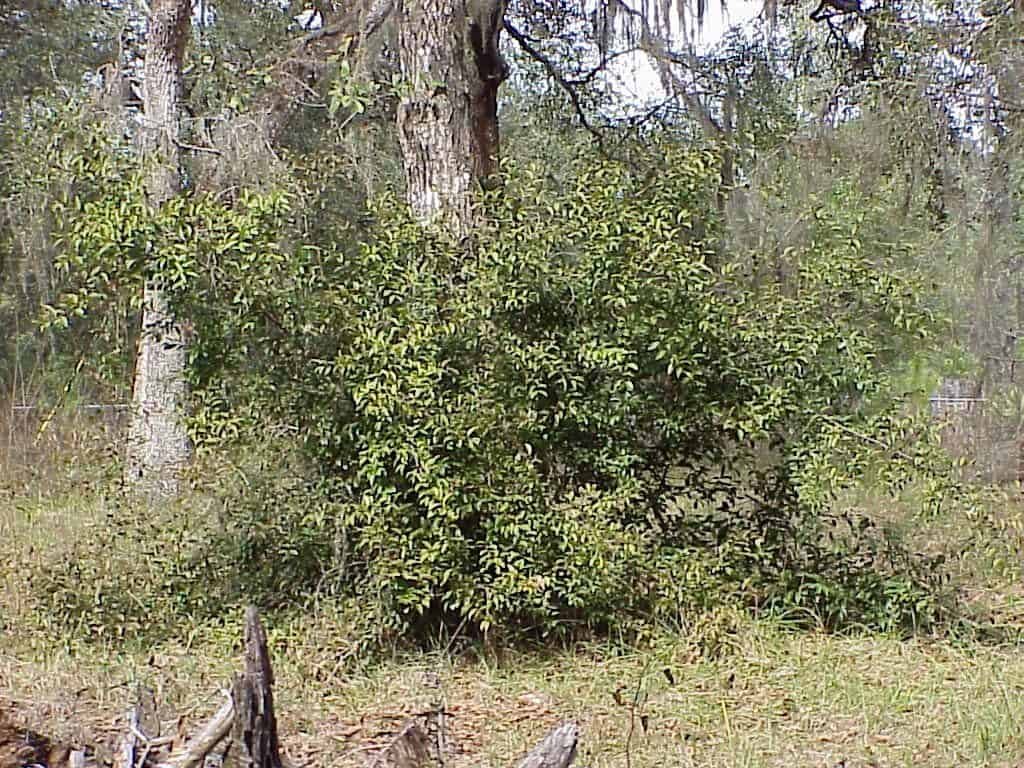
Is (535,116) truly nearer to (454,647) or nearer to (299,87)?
(299,87)

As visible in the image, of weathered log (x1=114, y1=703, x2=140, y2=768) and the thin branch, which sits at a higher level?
the thin branch

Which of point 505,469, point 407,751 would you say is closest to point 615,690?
point 505,469

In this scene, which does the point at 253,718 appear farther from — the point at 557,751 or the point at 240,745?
the point at 557,751

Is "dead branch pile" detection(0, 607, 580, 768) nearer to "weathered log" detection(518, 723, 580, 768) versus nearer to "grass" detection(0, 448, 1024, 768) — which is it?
"weathered log" detection(518, 723, 580, 768)

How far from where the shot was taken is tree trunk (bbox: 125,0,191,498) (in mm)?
5461

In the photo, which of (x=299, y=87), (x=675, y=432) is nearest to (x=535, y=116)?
(x=299, y=87)

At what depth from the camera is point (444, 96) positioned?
631 cm

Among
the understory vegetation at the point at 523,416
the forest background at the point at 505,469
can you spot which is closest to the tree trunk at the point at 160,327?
the forest background at the point at 505,469

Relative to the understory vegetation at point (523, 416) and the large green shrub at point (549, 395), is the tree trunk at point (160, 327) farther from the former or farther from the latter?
the large green shrub at point (549, 395)

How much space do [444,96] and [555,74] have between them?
2.05 m

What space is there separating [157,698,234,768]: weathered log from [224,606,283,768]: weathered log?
33 millimetres

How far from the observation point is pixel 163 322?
17.4 ft

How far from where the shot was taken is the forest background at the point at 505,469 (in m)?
4.84

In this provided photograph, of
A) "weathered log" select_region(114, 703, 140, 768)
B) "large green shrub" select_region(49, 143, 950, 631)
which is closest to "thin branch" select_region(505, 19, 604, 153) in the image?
"large green shrub" select_region(49, 143, 950, 631)
